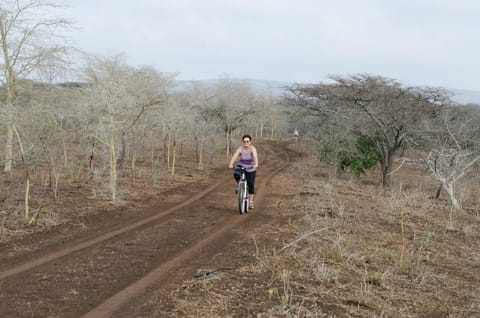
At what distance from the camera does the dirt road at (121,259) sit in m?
4.59

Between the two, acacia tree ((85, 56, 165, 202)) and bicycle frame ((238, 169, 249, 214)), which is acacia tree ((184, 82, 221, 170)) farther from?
bicycle frame ((238, 169, 249, 214))

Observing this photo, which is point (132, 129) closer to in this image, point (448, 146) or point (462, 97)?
point (448, 146)

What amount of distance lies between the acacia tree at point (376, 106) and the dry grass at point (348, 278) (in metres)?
7.03

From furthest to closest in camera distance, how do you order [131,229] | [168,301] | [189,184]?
1. [189,184]
2. [131,229]
3. [168,301]

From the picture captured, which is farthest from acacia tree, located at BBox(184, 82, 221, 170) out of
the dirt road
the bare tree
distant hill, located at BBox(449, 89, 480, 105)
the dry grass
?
the dry grass

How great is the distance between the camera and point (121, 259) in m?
6.23

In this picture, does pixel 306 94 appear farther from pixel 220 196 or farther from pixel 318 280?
pixel 318 280

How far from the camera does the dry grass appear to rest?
15.0 feet

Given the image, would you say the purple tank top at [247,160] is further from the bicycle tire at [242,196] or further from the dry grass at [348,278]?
the dry grass at [348,278]

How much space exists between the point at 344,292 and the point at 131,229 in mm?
4756

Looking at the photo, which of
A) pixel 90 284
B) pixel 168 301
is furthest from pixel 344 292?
pixel 90 284

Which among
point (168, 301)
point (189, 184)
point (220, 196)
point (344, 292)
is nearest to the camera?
point (168, 301)

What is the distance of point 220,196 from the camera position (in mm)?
12898

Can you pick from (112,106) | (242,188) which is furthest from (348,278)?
(112,106)
